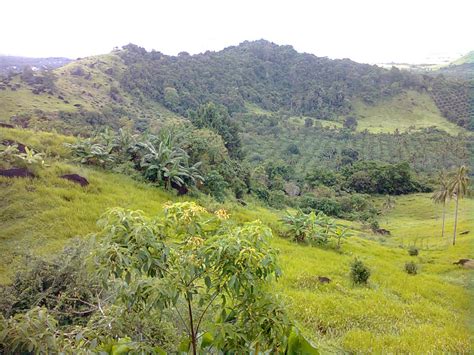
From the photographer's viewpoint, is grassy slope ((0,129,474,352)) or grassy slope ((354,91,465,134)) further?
grassy slope ((354,91,465,134))

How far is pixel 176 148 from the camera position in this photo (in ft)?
46.5

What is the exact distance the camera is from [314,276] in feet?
29.0

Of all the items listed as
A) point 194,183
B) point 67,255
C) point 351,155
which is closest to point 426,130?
point 351,155

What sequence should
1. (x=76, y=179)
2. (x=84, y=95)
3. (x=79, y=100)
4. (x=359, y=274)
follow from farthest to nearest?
1. (x=84, y=95)
2. (x=79, y=100)
3. (x=76, y=179)
4. (x=359, y=274)

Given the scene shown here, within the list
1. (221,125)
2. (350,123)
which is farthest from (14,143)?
(350,123)

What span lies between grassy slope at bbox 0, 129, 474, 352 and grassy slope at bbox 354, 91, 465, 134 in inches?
3192

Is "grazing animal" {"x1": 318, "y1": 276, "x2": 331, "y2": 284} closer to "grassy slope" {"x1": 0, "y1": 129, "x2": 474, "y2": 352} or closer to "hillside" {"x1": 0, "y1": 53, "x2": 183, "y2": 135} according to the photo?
"grassy slope" {"x1": 0, "y1": 129, "x2": 474, "y2": 352}

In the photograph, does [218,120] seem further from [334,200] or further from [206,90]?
[206,90]

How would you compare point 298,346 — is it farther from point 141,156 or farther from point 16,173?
point 141,156

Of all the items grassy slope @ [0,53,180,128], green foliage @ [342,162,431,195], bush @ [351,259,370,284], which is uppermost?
grassy slope @ [0,53,180,128]

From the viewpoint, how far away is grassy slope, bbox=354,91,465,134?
87125mm

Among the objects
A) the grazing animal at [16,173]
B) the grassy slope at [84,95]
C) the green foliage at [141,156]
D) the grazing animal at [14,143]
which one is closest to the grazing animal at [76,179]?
the grazing animal at [16,173]

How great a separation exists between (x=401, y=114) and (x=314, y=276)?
316 ft

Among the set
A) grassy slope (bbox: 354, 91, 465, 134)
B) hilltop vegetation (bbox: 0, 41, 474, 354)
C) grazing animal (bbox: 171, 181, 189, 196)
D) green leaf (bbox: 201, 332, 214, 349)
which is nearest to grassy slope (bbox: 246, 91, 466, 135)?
grassy slope (bbox: 354, 91, 465, 134)
